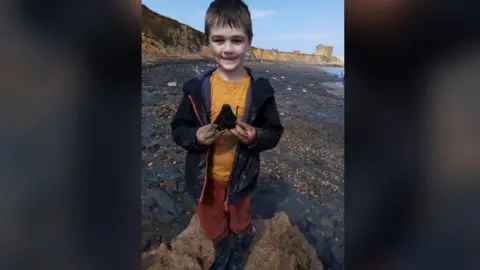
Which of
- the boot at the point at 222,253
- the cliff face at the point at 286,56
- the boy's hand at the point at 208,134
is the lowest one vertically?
the boot at the point at 222,253

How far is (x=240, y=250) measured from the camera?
1.75 metres

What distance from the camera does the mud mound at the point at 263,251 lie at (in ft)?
5.65

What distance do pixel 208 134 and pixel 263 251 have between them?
525 mm

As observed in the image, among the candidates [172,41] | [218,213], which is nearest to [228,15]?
[172,41]

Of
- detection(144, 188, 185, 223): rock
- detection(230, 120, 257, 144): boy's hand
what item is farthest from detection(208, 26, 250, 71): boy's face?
detection(144, 188, 185, 223): rock

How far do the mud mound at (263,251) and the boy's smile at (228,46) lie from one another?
598 millimetres

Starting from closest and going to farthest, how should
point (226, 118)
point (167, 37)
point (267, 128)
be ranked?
point (226, 118), point (267, 128), point (167, 37)

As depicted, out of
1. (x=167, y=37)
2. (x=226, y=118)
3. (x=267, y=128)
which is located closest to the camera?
(x=226, y=118)

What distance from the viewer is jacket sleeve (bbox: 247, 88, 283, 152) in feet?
5.43
